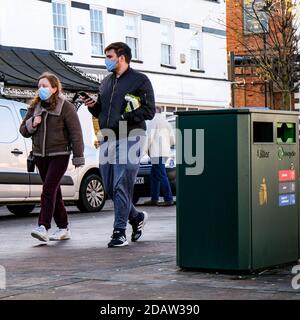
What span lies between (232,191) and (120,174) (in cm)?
242

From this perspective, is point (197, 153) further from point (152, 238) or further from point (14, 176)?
point (14, 176)

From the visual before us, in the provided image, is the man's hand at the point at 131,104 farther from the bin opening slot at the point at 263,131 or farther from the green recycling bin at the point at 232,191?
the bin opening slot at the point at 263,131

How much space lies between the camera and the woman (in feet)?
34.6

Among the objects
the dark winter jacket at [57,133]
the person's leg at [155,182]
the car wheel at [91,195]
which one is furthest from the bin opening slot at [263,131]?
the person's leg at [155,182]

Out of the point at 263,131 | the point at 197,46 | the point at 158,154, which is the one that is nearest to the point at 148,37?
the point at 197,46

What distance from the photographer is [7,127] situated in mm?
15531

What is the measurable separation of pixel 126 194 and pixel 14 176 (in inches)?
241

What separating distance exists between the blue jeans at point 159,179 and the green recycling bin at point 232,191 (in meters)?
10.2

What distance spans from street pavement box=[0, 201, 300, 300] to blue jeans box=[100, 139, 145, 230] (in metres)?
0.37

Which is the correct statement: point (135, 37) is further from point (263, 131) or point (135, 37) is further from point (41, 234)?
point (263, 131)

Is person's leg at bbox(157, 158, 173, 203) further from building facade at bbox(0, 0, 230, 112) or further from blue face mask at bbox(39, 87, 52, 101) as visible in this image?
building facade at bbox(0, 0, 230, 112)

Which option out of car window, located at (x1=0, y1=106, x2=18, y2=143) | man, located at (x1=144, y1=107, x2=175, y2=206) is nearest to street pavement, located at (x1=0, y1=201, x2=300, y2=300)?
car window, located at (x1=0, y1=106, x2=18, y2=143)
